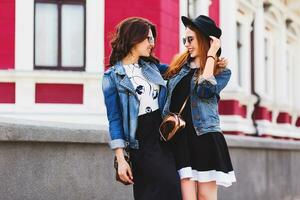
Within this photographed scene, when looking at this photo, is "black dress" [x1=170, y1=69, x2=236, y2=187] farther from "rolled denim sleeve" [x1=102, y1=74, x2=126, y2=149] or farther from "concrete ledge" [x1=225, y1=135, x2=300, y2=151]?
"concrete ledge" [x1=225, y1=135, x2=300, y2=151]

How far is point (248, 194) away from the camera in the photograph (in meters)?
12.7

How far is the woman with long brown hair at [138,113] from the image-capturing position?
543 cm

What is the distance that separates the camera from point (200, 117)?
225 inches

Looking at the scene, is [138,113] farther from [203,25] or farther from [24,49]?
[24,49]

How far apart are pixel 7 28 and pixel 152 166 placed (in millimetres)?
9820

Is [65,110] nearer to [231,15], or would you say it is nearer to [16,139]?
[231,15]

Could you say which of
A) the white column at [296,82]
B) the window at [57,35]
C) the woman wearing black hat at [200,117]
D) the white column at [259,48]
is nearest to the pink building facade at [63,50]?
the window at [57,35]

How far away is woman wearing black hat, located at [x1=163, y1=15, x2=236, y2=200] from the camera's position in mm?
5672

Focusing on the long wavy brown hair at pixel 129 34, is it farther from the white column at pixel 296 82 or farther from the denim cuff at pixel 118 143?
the white column at pixel 296 82

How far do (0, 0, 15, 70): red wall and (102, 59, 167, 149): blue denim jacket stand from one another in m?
9.32

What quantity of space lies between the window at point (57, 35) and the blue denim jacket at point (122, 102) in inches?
363

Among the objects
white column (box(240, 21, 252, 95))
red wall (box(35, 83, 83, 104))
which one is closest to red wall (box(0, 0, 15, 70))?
red wall (box(35, 83, 83, 104))

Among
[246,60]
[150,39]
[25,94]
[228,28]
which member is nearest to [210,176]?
[150,39]

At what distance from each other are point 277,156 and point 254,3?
24.4ft
